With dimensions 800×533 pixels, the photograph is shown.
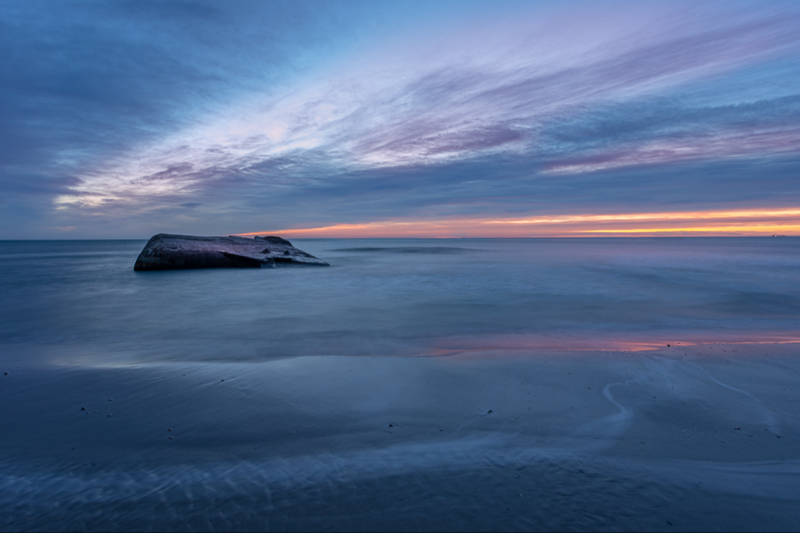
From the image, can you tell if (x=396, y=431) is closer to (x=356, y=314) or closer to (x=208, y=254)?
(x=356, y=314)

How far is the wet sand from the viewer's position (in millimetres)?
1709

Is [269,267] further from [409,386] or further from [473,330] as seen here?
[409,386]

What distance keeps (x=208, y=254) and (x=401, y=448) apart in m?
16.6

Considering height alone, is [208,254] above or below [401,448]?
above

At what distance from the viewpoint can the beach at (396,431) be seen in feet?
5.67

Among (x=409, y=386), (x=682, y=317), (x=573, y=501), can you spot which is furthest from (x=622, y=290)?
(x=573, y=501)

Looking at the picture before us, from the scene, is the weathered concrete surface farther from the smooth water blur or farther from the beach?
the beach

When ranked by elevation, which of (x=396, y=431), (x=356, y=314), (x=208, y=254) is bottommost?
(x=356, y=314)

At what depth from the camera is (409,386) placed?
3.30 metres

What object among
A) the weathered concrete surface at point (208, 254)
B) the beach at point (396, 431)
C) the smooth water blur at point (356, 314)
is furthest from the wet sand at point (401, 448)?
the weathered concrete surface at point (208, 254)

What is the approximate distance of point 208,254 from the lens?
53.1ft

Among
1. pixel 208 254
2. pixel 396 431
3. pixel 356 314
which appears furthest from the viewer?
pixel 208 254

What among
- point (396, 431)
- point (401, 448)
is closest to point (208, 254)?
point (396, 431)

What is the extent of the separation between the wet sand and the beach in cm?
1
